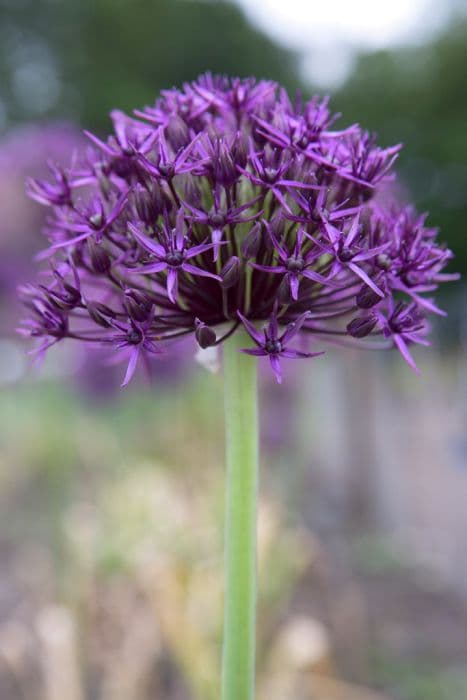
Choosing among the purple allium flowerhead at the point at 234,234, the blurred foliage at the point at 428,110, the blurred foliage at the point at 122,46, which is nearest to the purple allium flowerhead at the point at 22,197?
the purple allium flowerhead at the point at 234,234

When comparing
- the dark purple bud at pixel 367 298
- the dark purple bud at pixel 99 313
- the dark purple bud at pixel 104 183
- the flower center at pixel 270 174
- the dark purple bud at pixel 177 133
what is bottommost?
the dark purple bud at pixel 99 313

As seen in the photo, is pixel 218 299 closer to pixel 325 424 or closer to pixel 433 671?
pixel 433 671

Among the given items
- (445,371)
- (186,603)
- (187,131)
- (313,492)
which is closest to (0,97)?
(445,371)

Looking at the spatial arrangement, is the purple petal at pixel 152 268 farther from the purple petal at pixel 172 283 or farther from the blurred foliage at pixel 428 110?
the blurred foliage at pixel 428 110

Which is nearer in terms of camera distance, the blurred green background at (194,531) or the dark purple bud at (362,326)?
the dark purple bud at (362,326)

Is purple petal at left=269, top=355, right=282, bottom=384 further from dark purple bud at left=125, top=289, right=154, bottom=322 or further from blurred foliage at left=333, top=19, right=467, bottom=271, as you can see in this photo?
blurred foliage at left=333, top=19, right=467, bottom=271

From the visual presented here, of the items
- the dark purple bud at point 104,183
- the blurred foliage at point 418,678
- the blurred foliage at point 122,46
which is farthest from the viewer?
the blurred foliage at point 122,46

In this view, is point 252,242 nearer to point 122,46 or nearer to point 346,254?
point 346,254
